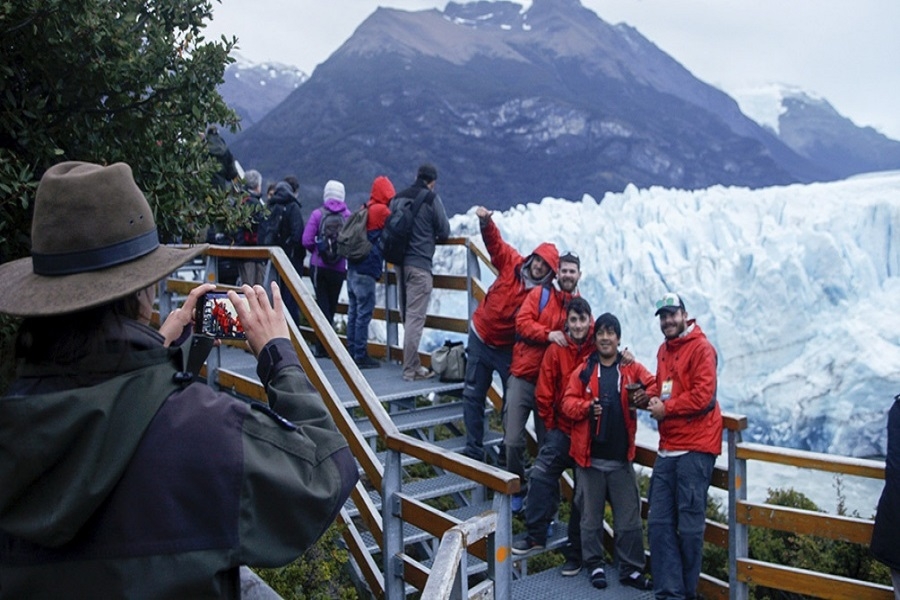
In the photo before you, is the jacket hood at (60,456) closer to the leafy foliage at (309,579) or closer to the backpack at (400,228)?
the leafy foliage at (309,579)

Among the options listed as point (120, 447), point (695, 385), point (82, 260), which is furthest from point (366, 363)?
point (120, 447)

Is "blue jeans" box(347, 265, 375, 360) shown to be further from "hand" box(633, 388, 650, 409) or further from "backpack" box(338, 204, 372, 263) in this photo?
"hand" box(633, 388, 650, 409)

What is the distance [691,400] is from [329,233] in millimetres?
3720

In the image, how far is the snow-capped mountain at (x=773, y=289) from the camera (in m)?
15.7

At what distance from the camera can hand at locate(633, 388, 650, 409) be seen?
4508mm

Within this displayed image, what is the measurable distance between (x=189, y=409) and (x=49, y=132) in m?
2.76

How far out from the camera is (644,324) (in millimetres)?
18047

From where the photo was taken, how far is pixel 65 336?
1.40 m

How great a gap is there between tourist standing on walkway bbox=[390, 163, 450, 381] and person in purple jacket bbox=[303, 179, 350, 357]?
35.8 inches

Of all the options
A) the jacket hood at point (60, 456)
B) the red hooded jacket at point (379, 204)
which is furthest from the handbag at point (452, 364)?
the jacket hood at point (60, 456)

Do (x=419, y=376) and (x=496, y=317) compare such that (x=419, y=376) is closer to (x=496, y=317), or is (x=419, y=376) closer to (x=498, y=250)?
(x=496, y=317)

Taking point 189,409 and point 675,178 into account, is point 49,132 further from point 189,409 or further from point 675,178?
point 675,178

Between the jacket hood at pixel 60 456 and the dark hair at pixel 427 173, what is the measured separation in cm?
493

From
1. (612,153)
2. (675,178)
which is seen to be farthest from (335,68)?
(675,178)
